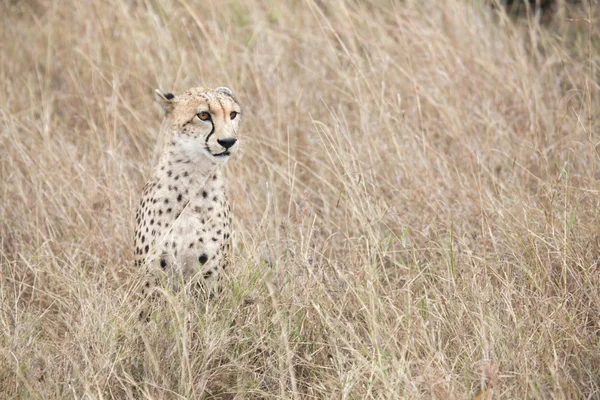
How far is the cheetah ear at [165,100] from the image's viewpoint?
2.99 m

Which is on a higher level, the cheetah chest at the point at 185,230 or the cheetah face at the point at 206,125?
the cheetah face at the point at 206,125

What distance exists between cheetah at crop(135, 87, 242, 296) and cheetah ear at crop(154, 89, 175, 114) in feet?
0.15

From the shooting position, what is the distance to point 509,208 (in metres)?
3.15

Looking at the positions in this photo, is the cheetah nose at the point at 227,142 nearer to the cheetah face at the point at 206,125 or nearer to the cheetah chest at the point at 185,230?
the cheetah face at the point at 206,125

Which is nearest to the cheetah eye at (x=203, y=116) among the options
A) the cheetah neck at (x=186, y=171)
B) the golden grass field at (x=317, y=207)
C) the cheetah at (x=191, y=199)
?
the cheetah at (x=191, y=199)

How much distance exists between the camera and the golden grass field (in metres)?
2.43

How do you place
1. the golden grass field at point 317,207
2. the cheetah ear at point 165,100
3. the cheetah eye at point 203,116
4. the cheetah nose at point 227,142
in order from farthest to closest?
the cheetah ear at point 165,100, the cheetah eye at point 203,116, the cheetah nose at point 227,142, the golden grass field at point 317,207

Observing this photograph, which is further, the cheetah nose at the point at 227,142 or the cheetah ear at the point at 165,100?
the cheetah ear at the point at 165,100

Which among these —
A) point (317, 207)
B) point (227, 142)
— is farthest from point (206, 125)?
point (317, 207)

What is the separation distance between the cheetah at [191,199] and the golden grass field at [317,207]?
0.41 ft

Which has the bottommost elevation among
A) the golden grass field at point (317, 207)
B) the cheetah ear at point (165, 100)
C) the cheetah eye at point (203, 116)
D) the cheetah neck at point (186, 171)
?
the golden grass field at point (317, 207)

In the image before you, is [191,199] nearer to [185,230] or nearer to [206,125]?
[185,230]

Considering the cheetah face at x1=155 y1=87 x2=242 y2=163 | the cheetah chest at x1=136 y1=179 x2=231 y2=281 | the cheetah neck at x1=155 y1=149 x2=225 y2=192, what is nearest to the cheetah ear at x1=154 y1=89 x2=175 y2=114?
the cheetah face at x1=155 y1=87 x2=242 y2=163

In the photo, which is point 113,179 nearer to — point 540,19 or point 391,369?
point 391,369
